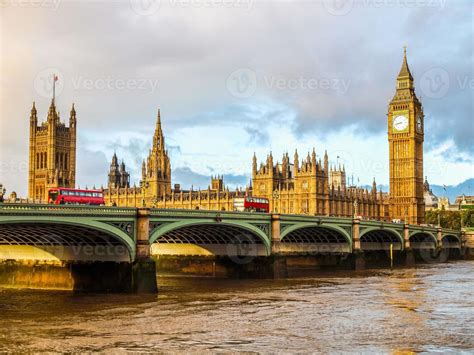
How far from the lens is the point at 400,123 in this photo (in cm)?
12475

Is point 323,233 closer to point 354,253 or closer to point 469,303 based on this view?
point 354,253

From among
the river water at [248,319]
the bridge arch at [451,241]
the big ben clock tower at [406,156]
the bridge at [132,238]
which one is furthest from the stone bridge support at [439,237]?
the river water at [248,319]

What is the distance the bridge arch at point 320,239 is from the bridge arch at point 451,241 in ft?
125

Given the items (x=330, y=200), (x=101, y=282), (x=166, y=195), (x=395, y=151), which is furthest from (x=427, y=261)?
(x=101, y=282)

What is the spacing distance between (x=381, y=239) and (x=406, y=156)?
43.2m

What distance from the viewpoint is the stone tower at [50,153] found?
454 feet

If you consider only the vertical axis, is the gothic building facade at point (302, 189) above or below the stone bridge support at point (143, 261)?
above

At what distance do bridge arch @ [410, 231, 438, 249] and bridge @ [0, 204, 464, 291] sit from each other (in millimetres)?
25813

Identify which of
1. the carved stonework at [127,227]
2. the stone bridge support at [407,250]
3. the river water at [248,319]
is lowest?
the river water at [248,319]

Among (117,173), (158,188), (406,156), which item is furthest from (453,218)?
(117,173)

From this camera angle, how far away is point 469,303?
38375 millimetres

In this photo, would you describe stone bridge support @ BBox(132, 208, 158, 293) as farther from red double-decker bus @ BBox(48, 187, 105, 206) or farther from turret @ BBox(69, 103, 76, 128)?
turret @ BBox(69, 103, 76, 128)

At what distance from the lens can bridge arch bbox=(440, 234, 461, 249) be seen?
104m

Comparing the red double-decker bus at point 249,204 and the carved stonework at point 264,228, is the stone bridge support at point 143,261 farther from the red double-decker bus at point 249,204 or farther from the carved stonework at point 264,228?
the red double-decker bus at point 249,204
